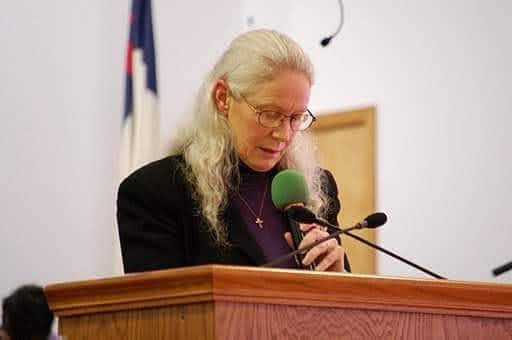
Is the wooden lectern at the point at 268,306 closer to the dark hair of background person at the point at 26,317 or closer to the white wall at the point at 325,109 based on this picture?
the dark hair of background person at the point at 26,317

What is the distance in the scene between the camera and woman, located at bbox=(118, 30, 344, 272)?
2.75 meters

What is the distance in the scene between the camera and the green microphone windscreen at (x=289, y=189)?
2.59 meters

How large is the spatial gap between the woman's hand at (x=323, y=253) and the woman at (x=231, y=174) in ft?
0.27

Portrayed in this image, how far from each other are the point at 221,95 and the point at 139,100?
340cm

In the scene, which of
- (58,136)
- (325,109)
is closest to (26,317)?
(58,136)

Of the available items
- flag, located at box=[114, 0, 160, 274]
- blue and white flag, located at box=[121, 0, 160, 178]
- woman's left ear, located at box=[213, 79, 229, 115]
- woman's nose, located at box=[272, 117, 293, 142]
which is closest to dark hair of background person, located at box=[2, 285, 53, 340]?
flag, located at box=[114, 0, 160, 274]

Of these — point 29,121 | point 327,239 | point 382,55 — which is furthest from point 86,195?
point 327,239

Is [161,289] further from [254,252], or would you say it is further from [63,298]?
[254,252]

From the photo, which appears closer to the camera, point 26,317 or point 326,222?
point 326,222

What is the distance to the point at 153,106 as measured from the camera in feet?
21.0

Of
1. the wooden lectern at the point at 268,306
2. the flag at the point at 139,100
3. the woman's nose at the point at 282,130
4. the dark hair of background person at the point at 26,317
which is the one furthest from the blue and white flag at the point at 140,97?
the wooden lectern at the point at 268,306

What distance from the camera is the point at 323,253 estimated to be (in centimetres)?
253

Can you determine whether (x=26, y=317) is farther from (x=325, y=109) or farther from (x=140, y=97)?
(x=325, y=109)

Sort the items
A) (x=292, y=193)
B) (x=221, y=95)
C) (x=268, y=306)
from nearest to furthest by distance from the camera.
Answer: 1. (x=268, y=306)
2. (x=292, y=193)
3. (x=221, y=95)
